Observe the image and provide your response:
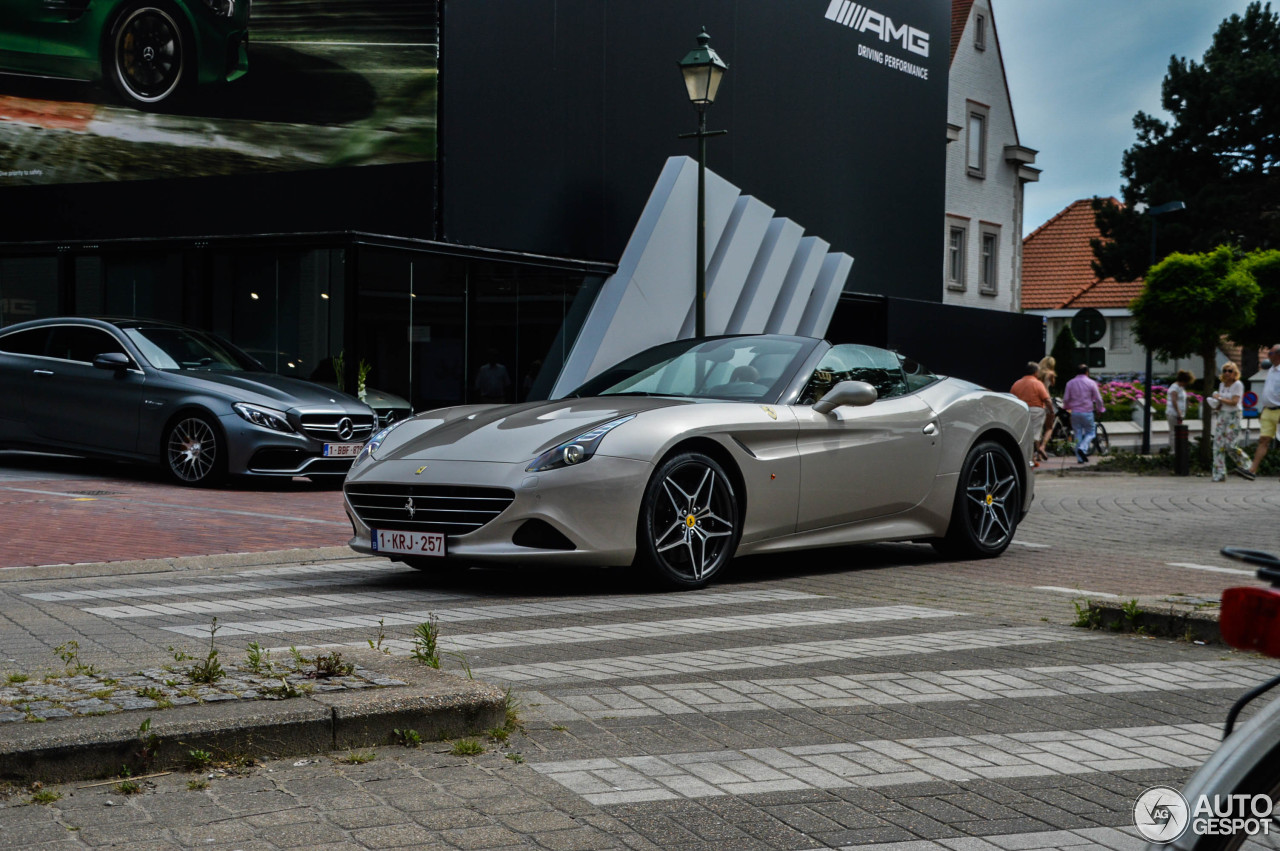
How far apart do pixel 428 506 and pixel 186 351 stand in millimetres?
8634

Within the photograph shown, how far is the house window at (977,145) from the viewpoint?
44.7 m

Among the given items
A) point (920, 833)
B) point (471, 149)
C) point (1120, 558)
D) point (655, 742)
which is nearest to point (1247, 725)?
point (920, 833)

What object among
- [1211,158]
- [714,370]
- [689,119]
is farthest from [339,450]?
[1211,158]

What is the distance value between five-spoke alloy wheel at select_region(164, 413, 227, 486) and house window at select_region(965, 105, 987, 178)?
34.0m

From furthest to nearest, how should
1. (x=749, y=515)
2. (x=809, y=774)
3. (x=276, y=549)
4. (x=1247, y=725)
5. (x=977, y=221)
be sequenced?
(x=977, y=221), (x=276, y=549), (x=749, y=515), (x=809, y=774), (x=1247, y=725)

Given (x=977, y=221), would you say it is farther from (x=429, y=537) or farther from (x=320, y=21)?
(x=429, y=537)

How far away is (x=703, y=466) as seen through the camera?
26.3 ft

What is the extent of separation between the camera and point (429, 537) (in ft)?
25.3

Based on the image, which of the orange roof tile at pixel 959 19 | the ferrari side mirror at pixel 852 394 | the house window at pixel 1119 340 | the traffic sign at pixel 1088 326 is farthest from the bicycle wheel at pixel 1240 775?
the house window at pixel 1119 340

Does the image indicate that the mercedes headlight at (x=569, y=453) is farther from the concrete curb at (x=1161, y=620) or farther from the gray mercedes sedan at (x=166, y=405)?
the gray mercedes sedan at (x=166, y=405)

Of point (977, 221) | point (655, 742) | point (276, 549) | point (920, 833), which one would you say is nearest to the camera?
point (920, 833)

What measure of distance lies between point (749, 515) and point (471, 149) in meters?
15.0

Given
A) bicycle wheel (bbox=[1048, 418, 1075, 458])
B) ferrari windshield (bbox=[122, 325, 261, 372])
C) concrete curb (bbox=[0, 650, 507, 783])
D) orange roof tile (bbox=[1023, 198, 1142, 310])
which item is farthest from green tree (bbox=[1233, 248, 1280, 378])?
orange roof tile (bbox=[1023, 198, 1142, 310])

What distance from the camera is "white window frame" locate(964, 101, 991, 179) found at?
1751 inches
